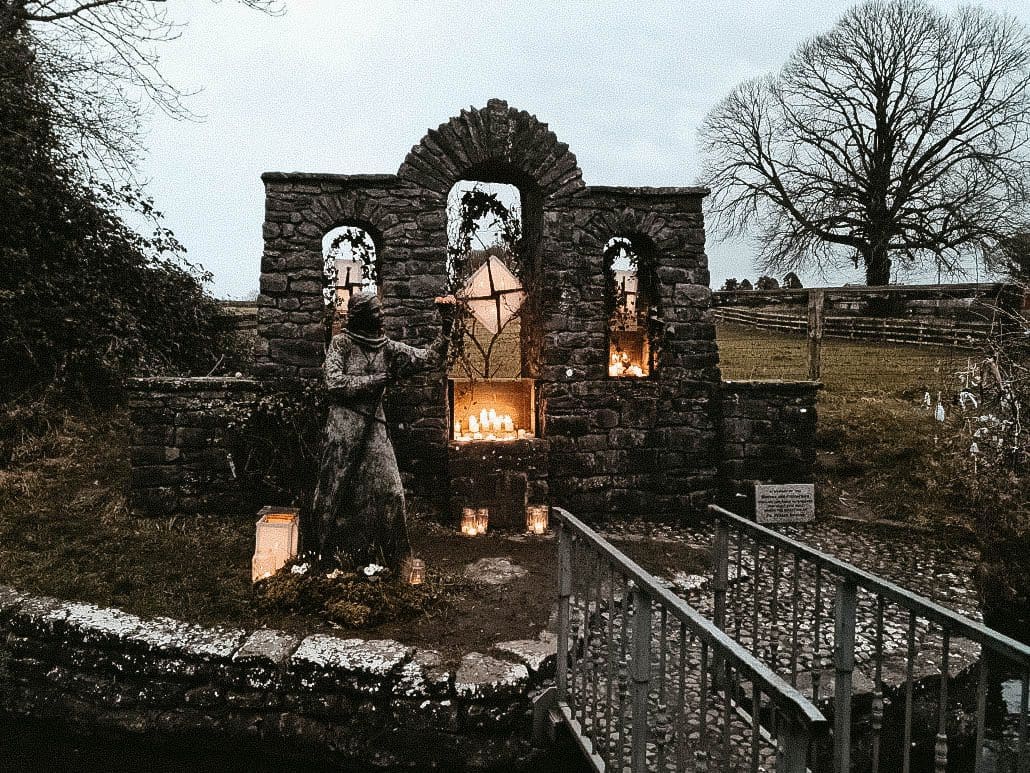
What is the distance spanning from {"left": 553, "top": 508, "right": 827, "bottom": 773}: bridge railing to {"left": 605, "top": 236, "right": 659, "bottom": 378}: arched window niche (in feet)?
12.7

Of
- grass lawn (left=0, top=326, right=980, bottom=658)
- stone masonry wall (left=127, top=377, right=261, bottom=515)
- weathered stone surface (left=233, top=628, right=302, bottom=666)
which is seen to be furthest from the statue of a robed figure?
stone masonry wall (left=127, top=377, right=261, bottom=515)

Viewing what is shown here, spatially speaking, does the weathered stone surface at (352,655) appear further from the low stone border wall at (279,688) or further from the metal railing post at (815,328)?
the metal railing post at (815,328)

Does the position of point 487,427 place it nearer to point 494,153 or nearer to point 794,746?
point 494,153

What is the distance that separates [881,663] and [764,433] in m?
5.18

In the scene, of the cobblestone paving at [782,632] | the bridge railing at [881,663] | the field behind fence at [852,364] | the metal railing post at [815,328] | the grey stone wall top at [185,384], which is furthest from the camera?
the field behind fence at [852,364]

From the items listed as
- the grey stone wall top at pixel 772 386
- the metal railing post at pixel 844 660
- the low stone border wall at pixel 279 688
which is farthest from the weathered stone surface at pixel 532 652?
the grey stone wall top at pixel 772 386

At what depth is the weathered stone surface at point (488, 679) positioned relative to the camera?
354 centimetres

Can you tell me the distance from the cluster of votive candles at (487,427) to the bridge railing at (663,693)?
10.4 ft

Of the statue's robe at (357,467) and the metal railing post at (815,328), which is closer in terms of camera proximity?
the statue's robe at (357,467)

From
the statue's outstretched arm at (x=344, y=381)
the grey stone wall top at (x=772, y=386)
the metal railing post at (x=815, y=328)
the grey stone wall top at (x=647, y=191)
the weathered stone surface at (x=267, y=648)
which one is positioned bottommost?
the weathered stone surface at (x=267, y=648)

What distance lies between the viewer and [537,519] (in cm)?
649

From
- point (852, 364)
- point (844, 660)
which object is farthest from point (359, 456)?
point (852, 364)

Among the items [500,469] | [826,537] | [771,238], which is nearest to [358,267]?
[500,469]

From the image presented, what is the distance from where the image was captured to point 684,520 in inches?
288
